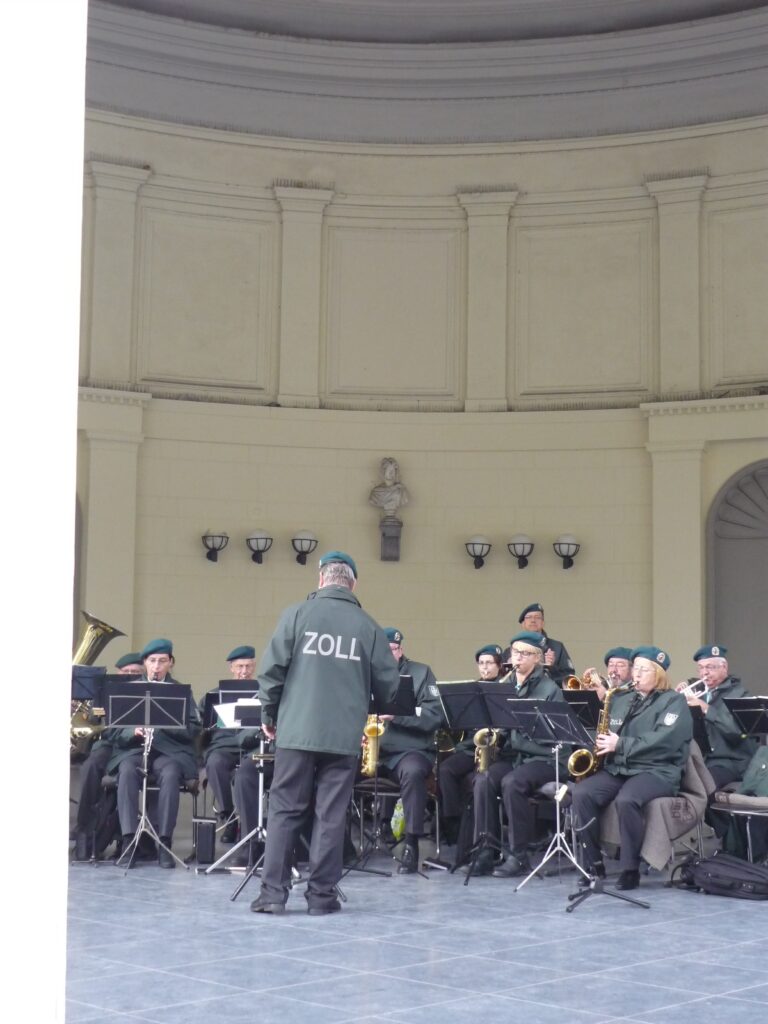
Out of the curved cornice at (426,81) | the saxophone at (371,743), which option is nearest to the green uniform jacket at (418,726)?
the saxophone at (371,743)

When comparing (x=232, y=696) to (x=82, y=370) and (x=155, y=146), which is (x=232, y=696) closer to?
(x=82, y=370)

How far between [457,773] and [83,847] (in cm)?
242

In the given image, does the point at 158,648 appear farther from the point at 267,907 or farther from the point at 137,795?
the point at 267,907

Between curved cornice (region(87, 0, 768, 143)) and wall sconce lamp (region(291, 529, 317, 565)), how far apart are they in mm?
4073

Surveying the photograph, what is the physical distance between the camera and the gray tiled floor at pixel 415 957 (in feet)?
14.7

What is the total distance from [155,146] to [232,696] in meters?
6.88

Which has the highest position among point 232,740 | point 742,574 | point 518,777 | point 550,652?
point 742,574

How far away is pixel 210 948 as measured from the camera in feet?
18.1


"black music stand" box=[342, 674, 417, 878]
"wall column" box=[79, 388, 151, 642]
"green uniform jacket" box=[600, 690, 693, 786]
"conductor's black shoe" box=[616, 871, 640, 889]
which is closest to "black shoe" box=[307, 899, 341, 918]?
"black music stand" box=[342, 674, 417, 878]

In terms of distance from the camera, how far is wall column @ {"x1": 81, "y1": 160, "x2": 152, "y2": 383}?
41.7 feet

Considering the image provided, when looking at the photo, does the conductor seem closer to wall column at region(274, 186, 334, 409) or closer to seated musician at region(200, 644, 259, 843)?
seated musician at region(200, 644, 259, 843)

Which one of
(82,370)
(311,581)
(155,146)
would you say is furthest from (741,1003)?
(155,146)

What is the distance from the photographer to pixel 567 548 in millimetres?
12797

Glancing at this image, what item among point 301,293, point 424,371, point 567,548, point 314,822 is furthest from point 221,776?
point 301,293
